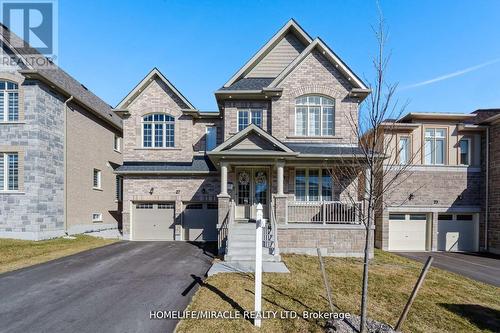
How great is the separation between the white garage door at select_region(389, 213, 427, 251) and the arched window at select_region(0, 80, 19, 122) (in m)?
21.5

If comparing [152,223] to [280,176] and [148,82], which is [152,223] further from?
[148,82]

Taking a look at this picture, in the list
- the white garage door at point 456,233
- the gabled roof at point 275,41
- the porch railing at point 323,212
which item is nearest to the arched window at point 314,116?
the gabled roof at point 275,41

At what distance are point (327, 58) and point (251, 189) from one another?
8.37 m

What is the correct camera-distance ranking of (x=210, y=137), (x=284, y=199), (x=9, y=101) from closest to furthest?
(x=284, y=199), (x=9, y=101), (x=210, y=137)

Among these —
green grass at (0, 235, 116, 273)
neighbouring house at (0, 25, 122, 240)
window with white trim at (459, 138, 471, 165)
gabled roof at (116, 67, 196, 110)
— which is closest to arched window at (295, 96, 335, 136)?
gabled roof at (116, 67, 196, 110)

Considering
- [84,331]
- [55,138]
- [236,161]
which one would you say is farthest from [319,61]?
[55,138]

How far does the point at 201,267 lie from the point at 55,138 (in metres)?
11.8

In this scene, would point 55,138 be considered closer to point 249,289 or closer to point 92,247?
point 92,247

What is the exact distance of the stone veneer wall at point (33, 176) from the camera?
1271cm

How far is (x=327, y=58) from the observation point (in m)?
13.9

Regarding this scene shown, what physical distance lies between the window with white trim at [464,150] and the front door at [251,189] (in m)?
12.1

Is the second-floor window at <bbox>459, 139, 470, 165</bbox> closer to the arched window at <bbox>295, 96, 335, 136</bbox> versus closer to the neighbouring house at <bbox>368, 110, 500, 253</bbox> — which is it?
the neighbouring house at <bbox>368, 110, 500, 253</bbox>

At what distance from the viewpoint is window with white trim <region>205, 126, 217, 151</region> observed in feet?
53.3

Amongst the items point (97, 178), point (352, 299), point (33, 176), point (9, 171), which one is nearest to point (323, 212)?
point (352, 299)
